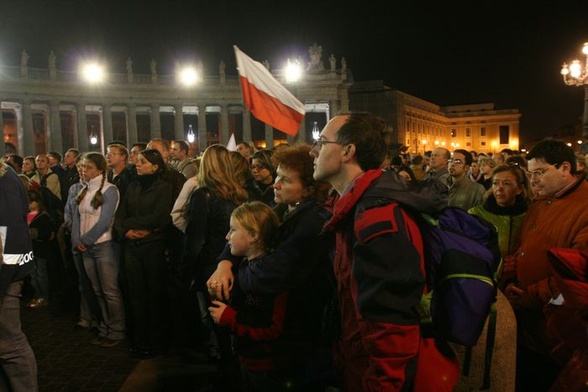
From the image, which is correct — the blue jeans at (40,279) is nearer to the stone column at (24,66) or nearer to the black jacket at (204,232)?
the black jacket at (204,232)

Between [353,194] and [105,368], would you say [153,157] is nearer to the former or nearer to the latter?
[105,368]

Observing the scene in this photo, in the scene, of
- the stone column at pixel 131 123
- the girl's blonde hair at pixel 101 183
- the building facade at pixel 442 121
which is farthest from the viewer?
the building facade at pixel 442 121

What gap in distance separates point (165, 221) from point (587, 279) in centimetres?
483

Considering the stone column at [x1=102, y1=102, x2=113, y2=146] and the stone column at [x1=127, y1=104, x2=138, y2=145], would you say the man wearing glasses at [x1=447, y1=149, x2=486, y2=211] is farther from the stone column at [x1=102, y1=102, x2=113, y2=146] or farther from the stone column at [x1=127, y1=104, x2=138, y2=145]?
the stone column at [x1=127, y1=104, x2=138, y2=145]

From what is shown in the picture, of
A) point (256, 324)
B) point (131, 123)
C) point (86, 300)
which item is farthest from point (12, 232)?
point (131, 123)

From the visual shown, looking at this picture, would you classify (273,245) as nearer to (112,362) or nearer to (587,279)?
(587,279)

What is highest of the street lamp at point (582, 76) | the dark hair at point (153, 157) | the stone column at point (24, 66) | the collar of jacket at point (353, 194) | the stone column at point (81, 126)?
the stone column at point (24, 66)

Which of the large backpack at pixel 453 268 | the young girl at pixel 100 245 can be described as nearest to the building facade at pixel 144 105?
A: the young girl at pixel 100 245

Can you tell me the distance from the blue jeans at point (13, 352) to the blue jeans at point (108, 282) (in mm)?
2139

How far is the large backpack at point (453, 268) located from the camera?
1942mm

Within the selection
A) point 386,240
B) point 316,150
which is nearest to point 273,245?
point 316,150

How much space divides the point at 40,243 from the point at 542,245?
727cm

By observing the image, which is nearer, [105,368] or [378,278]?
[378,278]

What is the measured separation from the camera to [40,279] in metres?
7.95
